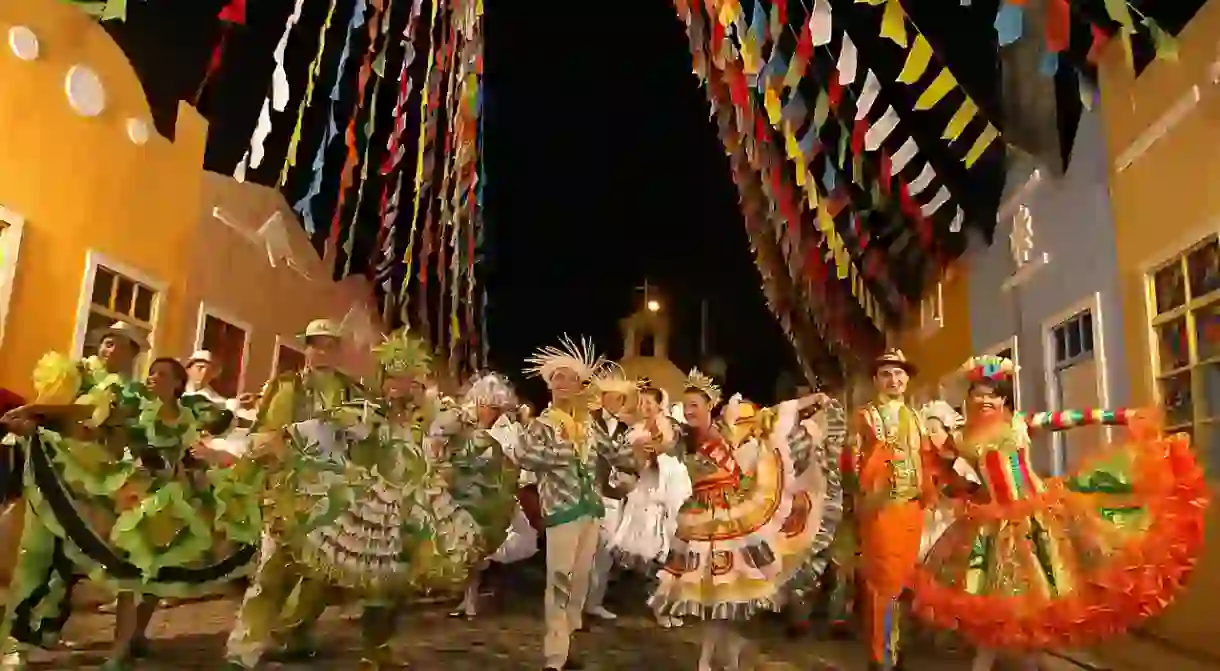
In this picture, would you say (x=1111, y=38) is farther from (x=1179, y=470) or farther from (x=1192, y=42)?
(x=1179, y=470)

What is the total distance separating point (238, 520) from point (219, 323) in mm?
1574

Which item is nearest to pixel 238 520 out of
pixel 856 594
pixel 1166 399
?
pixel 856 594

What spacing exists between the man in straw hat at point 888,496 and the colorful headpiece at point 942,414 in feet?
0.39

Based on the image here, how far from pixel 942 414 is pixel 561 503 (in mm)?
1540

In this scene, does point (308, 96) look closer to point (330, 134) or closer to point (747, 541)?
point (330, 134)

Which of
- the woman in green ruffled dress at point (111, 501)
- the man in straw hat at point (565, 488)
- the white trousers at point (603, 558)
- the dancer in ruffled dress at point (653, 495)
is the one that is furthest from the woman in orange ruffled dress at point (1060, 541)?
the woman in green ruffled dress at point (111, 501)

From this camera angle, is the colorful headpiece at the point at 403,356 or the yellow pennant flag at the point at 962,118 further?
the yellow pennant flag at the point at 962,118

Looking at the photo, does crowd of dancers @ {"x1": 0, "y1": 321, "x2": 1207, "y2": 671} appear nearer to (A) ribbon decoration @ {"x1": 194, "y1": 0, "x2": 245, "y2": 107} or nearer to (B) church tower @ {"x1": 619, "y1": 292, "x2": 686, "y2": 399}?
(A) ribbon decoration @ {"x1": 194, "y1": 0, "x2": 245, "y2": 107}

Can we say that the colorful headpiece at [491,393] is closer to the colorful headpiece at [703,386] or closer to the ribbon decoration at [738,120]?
the colorful headpiece at [703,386]

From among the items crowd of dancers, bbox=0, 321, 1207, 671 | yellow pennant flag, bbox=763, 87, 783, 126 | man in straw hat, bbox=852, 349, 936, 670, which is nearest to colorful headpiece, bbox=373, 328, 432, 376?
crowd of dancers, bbox=0, 321, 1207, 671

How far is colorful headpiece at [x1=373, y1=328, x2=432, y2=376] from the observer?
305cm

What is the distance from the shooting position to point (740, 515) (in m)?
3.11

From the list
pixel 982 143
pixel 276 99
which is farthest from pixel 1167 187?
pixel 276 99

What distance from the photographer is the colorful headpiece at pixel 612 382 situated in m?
3.73
